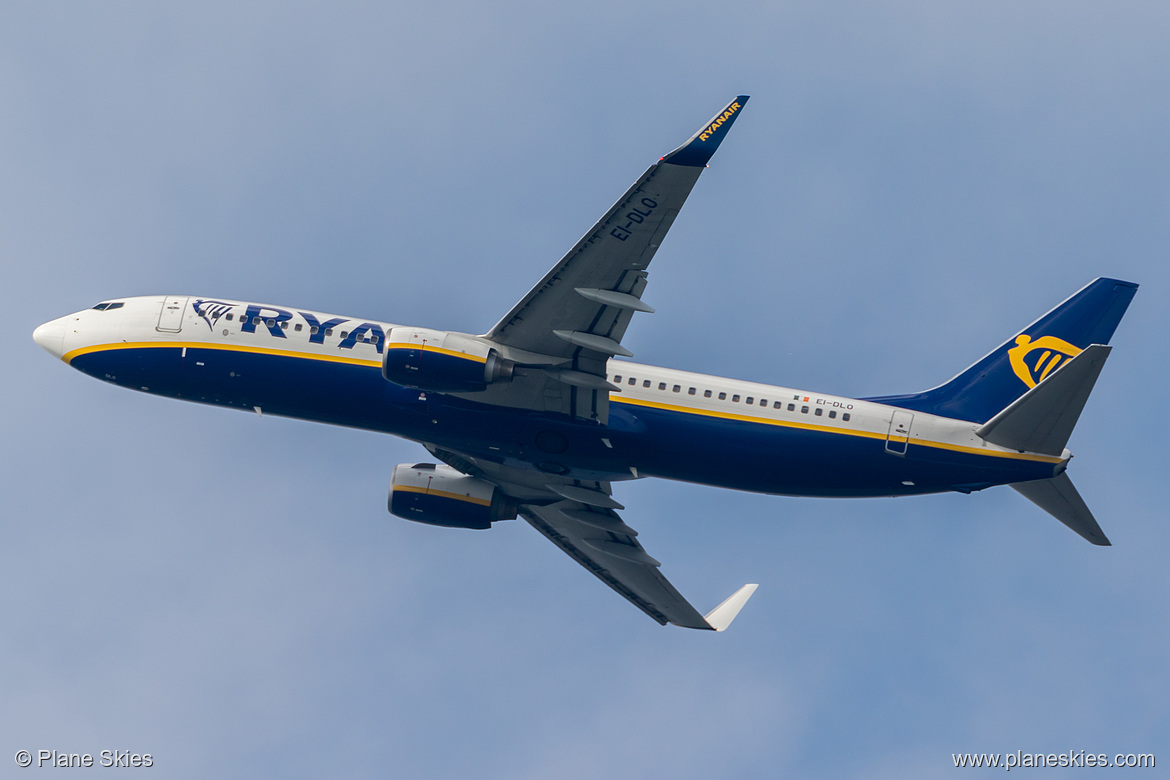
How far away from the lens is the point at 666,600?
169 feet

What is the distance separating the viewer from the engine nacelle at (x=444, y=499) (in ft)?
161

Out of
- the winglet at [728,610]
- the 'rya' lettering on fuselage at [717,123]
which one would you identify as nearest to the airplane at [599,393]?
the 'rya' lettering on fuselage at [717,123]

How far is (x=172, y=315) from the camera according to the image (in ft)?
151

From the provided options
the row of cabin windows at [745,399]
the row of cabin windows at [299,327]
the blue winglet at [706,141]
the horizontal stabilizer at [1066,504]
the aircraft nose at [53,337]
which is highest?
the blue winglet at [706,141]

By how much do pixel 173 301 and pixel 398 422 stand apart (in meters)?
10.4

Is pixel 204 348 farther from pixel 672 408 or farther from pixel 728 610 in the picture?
pixel 728 610

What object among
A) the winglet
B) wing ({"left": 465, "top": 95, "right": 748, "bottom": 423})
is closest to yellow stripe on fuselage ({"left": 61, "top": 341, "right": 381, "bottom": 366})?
wing ({"left": 465, "top": 95, "right": 748, "bottom": 423})

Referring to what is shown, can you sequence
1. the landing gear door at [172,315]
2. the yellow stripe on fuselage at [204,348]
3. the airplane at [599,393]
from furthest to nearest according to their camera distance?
the landing gear door at [172,315] → the yellow stripe on fuselage at [204,348] → the airplane at [599,393]

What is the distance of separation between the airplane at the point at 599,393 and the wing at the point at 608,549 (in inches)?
86.4

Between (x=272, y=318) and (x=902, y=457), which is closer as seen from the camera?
(x=902, y=457)

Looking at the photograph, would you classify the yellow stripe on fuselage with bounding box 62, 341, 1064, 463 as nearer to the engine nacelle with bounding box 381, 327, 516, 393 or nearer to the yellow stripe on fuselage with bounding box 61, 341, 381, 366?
the yellow stripe on fuselage with bounding box 61, 341, 381, 366

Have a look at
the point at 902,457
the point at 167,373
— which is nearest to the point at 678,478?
the point at 902,457

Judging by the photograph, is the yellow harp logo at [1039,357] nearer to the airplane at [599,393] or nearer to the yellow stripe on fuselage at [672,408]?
the airplane at [599,393]

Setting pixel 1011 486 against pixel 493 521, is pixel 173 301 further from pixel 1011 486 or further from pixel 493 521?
pixel 1011 486
